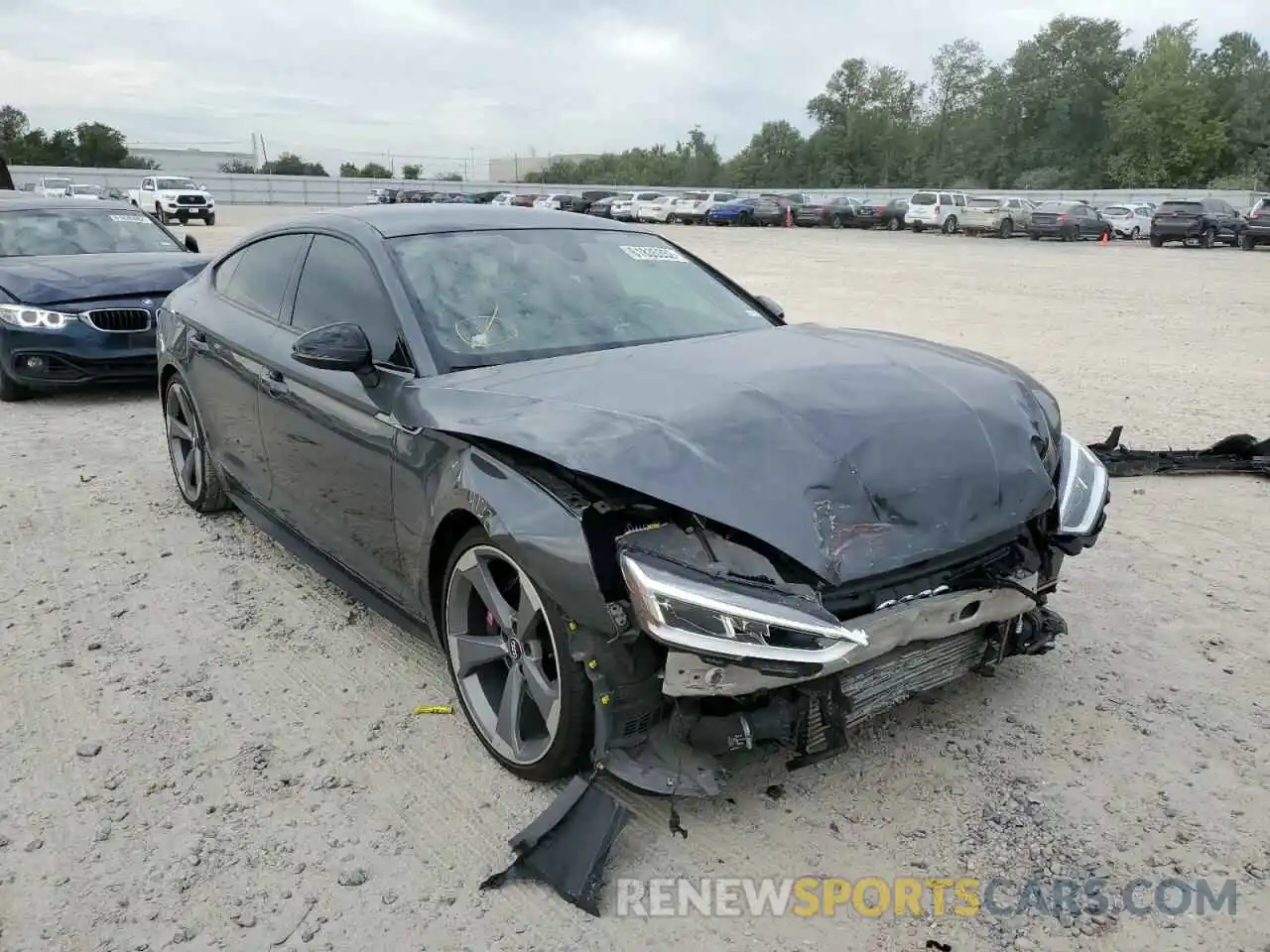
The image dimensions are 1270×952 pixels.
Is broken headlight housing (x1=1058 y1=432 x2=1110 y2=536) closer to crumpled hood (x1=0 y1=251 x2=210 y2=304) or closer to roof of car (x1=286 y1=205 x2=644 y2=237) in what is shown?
roof of car (x1=286 y1=205 x2=644 y2=237)

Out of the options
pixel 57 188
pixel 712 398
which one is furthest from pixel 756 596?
pixel 57 188

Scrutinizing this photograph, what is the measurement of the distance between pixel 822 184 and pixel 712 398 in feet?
302

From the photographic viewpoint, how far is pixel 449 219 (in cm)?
407

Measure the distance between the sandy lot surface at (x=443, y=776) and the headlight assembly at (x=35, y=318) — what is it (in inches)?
124

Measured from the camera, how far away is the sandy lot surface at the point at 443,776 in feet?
8.09

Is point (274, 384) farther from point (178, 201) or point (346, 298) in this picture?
point (178, 201)

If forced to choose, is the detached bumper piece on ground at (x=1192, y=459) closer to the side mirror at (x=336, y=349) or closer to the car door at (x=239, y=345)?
the side mirror at (x=336, y=349)

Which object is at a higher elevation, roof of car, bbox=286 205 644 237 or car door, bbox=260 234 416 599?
roof of car, bbox=286 205 644 237

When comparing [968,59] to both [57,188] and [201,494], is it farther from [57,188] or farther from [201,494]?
[201,494]

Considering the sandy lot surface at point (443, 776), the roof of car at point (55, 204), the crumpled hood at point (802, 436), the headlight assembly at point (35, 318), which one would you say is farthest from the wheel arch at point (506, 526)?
the roof of car at point (55, 204)

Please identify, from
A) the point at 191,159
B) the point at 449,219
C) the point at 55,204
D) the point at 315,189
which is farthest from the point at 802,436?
the point at 191,159

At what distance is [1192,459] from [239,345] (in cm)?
536

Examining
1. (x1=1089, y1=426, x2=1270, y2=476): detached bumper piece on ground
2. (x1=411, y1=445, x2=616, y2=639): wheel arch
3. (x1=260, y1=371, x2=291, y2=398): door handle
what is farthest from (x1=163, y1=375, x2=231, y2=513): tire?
(x1=1089, y1=426, x2=1270, y2=476): detached bumper piece on ground

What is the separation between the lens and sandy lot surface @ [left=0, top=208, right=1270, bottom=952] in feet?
8.09
